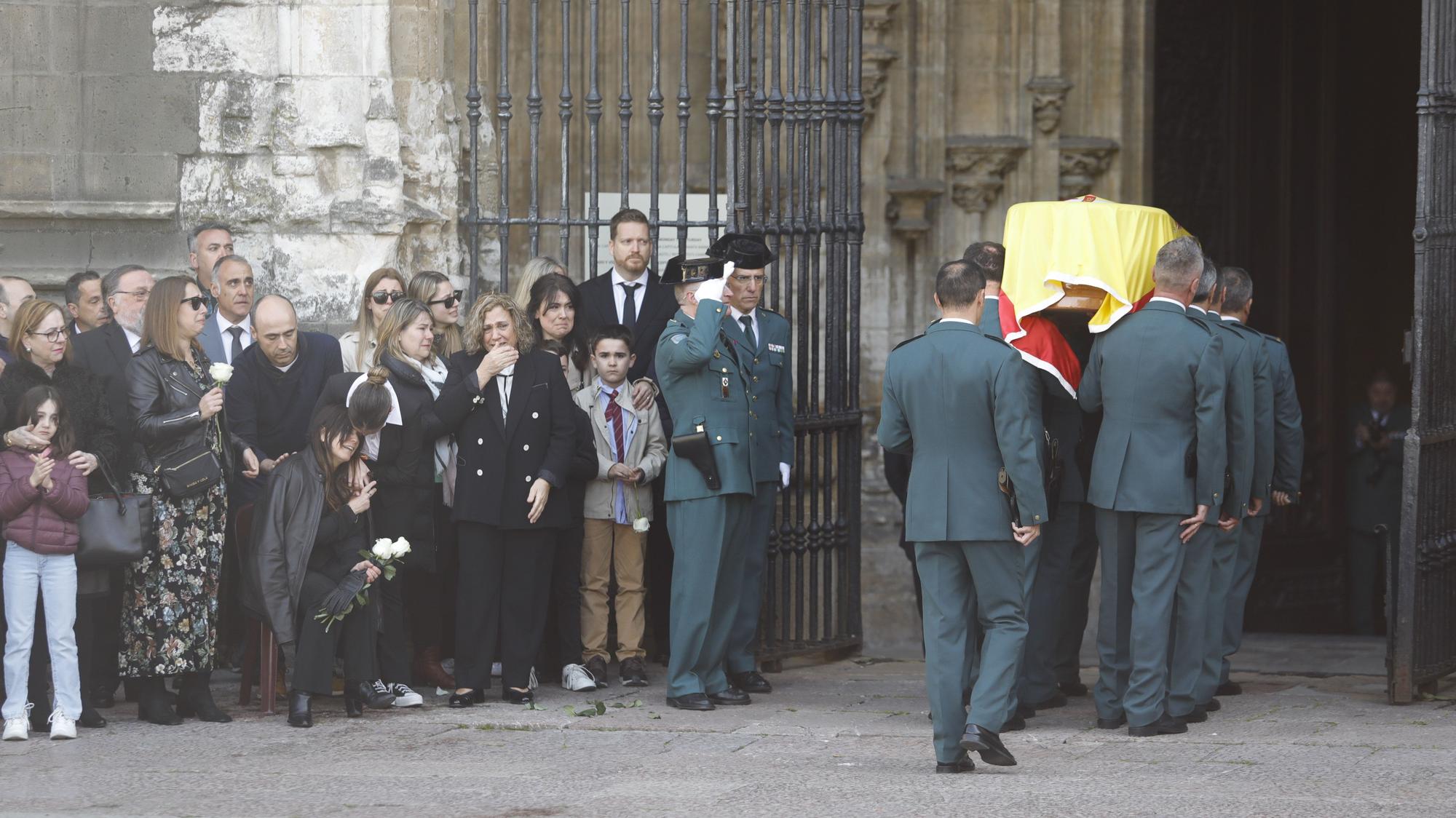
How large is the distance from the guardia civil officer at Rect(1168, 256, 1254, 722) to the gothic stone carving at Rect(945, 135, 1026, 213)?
4413 mm

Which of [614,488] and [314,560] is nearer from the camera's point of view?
[314,560]

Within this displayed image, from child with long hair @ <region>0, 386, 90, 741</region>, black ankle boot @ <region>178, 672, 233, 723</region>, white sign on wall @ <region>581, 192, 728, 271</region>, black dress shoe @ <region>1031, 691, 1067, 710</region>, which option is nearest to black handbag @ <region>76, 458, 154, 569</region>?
child with long hair @ <region>0, 386, 90, 741</region>

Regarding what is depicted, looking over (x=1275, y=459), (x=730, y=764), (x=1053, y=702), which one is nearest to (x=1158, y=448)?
(x=1275, y=459)

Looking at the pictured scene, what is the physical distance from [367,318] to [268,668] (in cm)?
154

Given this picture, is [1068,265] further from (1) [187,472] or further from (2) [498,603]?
(1) [187,472]

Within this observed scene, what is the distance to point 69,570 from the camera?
7660 millimetres

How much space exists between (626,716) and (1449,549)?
11.3 feet

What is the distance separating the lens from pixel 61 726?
7.50 m

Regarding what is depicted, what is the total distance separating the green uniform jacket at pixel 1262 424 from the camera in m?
8.12

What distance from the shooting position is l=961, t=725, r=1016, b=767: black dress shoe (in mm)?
6832

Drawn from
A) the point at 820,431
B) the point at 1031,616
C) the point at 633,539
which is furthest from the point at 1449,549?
the point at 633,539

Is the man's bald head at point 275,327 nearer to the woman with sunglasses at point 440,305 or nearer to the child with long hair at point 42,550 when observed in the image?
the woman with sunglasses at point 440,305

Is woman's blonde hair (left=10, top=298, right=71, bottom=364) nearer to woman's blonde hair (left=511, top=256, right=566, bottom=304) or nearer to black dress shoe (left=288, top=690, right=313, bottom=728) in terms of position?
black dress shoe (left=288, top=690, right=313, bottom=728)

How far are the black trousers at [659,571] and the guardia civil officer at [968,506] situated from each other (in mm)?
2277
